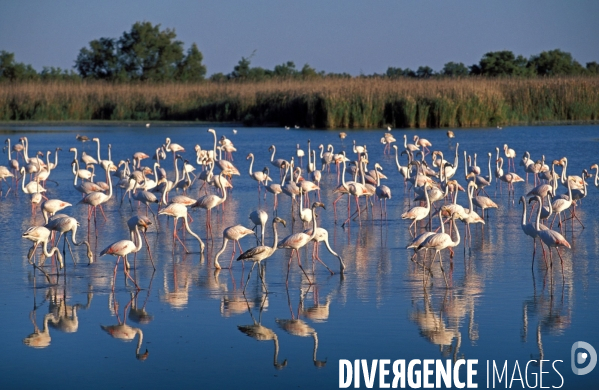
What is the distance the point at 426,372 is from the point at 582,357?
1.08 metres

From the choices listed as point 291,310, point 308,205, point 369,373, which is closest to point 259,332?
point 291,310

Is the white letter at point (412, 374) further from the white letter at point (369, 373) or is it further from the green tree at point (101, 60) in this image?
the green tree at point (101, 60)

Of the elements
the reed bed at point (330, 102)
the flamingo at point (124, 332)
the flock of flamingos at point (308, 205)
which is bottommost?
the flamingo at point (124, 332)

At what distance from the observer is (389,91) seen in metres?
28.8

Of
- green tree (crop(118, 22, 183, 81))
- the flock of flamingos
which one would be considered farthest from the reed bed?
green tree (crop(118, 22, 183, 81))

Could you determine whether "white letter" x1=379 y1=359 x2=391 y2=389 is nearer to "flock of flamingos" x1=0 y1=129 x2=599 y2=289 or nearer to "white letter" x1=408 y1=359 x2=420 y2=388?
"white letter" x1=408 y1=359 x2=420 y2=388

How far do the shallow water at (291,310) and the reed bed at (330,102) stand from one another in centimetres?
1684

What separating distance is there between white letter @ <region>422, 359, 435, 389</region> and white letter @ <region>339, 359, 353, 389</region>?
0.47 m

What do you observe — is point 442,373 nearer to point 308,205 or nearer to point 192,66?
point 308,205

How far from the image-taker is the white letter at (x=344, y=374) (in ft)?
17.9

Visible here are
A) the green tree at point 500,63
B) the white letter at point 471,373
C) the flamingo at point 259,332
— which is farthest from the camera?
the green tree at point 500,63

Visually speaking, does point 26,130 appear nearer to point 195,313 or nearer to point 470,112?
point 470,112

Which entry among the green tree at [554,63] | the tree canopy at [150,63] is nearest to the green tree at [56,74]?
the tree canopy at [150,63]

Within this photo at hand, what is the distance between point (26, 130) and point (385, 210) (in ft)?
71.5
